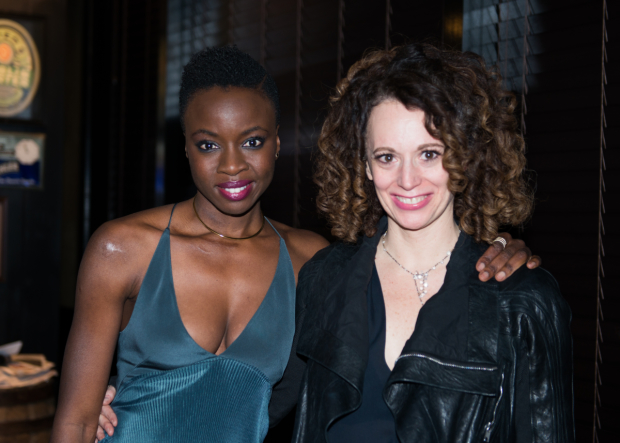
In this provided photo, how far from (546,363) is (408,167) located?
0.55 metres

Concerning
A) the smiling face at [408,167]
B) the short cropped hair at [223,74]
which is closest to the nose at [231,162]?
the short cropped hair at [223,74]

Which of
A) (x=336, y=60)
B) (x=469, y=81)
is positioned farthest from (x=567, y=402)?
(x=336, y=60)

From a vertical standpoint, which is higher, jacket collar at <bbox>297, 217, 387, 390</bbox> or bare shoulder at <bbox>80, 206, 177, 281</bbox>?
bare shoulder at <bbox>80, 206, 177, 281</bbox>

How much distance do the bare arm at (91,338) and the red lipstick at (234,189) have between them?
345mm

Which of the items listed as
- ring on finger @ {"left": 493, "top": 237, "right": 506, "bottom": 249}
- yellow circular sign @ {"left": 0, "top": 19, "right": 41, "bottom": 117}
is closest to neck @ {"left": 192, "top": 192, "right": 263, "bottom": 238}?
ring on finger @ {"left": 493, "top": 237, "right": 506, "bottom": 249}

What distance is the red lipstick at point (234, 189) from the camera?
5.49 ft

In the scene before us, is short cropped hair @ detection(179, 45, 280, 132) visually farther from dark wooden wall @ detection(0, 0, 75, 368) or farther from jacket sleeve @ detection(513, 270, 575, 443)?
dark wooden wall @ detection(0, 0, 75, 368)

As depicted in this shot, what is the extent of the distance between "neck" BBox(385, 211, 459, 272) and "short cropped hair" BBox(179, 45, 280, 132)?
60 cm

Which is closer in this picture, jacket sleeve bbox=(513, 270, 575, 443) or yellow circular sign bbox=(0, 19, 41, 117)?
jacket sleeve bbox=(513, 270, 575, 443)

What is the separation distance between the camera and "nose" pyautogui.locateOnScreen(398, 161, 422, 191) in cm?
137

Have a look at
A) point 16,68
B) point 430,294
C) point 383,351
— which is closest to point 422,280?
point 430,294

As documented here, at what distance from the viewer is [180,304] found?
5.62ft

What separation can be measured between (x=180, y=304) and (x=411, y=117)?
890 mm

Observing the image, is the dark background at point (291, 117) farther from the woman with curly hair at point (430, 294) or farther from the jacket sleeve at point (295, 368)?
the jacket sleeve at point (295, 368)
